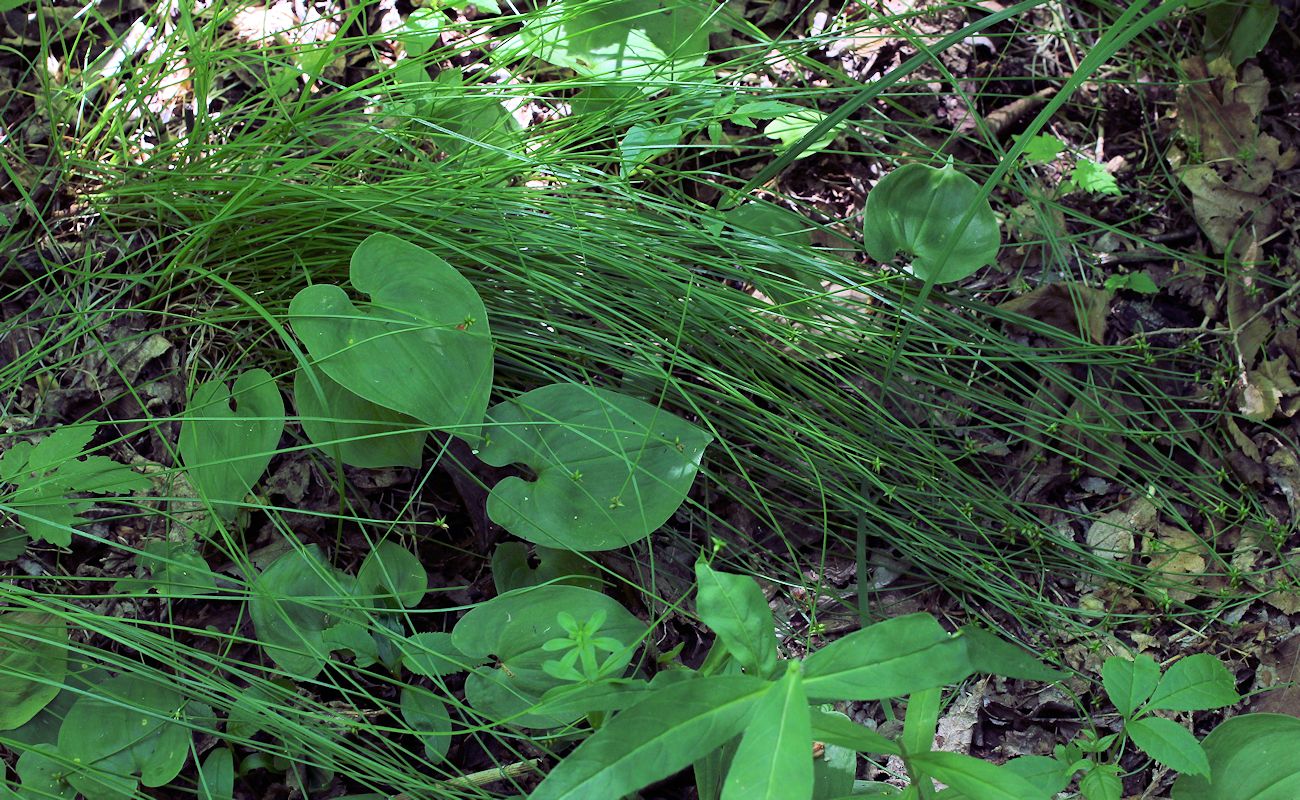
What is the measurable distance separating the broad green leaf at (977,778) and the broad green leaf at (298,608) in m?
0.75

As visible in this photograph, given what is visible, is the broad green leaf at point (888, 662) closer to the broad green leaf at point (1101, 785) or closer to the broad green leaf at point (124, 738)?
the broad green leaf at point (1101, 785)

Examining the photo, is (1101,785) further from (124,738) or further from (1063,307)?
(124,738)

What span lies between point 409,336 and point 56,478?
53cm

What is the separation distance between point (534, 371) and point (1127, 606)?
1025 mm

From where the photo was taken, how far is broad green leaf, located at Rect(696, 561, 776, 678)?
3.10ft

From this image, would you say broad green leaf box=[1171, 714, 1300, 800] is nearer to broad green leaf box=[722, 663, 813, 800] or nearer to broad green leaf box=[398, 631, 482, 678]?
broad green leaf box=[722, 663, 813, 800]

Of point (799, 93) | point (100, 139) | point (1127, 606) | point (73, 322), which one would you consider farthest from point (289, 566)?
point (1127, 606)

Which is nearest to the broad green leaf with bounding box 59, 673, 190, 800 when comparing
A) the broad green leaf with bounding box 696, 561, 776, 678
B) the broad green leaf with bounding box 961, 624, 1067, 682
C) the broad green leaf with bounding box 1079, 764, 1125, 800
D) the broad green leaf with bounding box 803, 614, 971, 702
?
the broad green leaf with bounding box 696, 561, 776, 678

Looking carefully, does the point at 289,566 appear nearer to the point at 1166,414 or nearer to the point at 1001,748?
the point at 1001,748

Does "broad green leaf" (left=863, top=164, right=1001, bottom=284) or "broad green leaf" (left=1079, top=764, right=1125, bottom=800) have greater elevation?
"broad green leaf" (left=863, top=164, right=1001, bottom=284)

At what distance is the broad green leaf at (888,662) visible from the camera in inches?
35.0

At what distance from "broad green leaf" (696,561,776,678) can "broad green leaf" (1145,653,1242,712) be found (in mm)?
523

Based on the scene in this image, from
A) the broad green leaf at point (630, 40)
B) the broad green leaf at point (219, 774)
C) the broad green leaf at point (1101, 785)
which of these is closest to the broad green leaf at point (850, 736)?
the broad green leaf at point (1101, 785)

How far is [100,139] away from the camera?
1.61 metres
